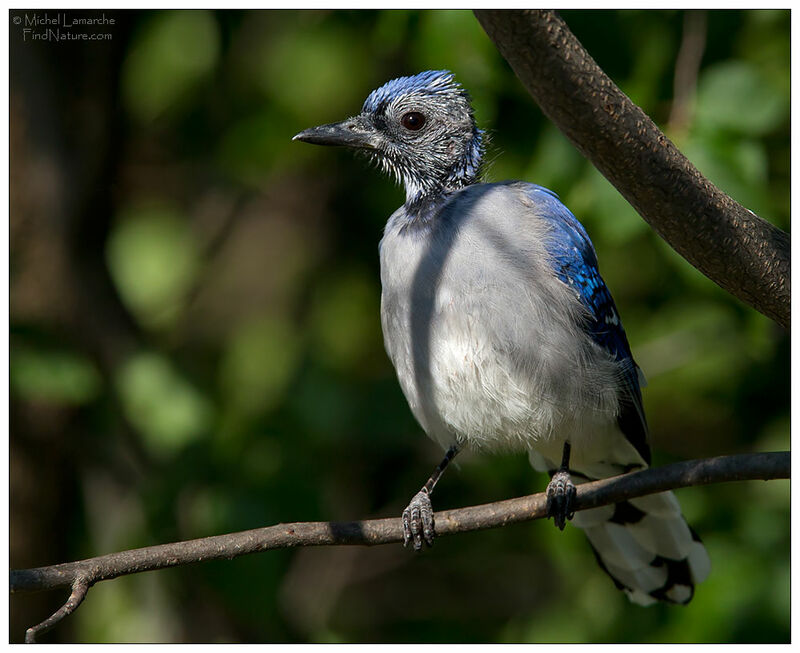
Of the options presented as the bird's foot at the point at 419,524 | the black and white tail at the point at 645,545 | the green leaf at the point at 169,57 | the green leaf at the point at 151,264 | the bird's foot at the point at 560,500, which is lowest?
the black and white tail at the point at 645,545

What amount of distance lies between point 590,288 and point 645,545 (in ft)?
Result: 4.75

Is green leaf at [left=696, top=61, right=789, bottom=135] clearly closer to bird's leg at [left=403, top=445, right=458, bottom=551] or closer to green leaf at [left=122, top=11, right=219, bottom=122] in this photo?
bird's leg at [left=403, top=445, right=458, bottom=551]

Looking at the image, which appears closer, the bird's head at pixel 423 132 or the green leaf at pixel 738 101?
the green leaf at pixel 738 101

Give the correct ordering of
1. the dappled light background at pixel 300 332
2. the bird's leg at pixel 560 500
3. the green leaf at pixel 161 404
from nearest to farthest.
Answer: the bird's leg at pixel 560 500 < the dappled light background at pixel 300 332 < the green leaf at pixel 161 404

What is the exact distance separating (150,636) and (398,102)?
3447 millimetres

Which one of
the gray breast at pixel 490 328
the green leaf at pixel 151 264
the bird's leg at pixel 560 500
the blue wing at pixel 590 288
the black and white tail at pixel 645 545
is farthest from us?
the green leaf at pixel 151 264

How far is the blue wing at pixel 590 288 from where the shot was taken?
3877 mm

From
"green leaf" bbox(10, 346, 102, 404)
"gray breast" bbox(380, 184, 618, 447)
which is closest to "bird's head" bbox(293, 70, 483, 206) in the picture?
"gray breast" bbox(380, 184, 618, 447)

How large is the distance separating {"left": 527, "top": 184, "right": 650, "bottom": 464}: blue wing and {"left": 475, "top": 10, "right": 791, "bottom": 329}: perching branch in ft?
3.65

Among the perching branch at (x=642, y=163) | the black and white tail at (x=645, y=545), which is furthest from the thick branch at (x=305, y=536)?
the black and white tail at (x=645, y=545)

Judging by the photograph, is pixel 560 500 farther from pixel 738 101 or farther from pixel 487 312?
pixel 738 101

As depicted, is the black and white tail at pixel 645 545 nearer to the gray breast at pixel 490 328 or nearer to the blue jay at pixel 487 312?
the blue jay at pixel 487 312

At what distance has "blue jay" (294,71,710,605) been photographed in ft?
12.1

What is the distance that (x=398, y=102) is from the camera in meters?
4.36
